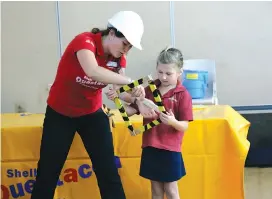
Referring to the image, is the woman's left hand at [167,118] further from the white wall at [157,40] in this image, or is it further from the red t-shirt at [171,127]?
the white wall at [157,40]

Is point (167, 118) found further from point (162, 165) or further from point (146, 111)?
point (162, 165)

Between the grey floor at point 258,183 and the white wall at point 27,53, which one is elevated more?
the white wall at point 27,53

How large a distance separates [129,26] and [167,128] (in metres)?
0.48

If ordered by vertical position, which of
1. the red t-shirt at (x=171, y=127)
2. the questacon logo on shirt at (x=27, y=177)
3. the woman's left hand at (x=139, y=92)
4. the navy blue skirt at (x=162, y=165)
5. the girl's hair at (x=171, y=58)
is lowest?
the questacon logo on shirt at (x=27, y=177)

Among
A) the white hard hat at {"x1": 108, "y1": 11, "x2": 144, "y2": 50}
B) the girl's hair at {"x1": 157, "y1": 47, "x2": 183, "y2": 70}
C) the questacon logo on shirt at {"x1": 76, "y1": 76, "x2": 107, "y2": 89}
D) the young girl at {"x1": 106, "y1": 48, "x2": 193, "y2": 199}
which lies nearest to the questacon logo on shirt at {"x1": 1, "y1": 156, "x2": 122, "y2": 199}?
the young girl at {"x1": 106, "y1": 48, "x2": 193, "y2": 199}

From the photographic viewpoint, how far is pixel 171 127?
Answer: 1904 millimetres

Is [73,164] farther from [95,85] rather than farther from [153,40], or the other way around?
[153,40]

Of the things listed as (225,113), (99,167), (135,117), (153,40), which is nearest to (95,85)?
(99,167)

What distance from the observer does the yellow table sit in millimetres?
2271

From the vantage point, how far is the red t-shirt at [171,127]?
6.20 feet

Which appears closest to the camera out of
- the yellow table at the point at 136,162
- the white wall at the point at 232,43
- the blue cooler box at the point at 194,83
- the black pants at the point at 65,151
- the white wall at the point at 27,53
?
the black pants at the point at 65,151

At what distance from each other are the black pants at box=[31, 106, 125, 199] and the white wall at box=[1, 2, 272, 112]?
1.92m

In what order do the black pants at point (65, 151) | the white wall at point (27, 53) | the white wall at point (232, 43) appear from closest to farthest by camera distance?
the black pants at point (65, 151)
the white wall at point (232, 43)
the white wall at point (27, 53)

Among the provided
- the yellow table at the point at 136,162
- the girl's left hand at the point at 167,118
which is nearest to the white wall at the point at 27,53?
the yellow table at the point at 136,162
